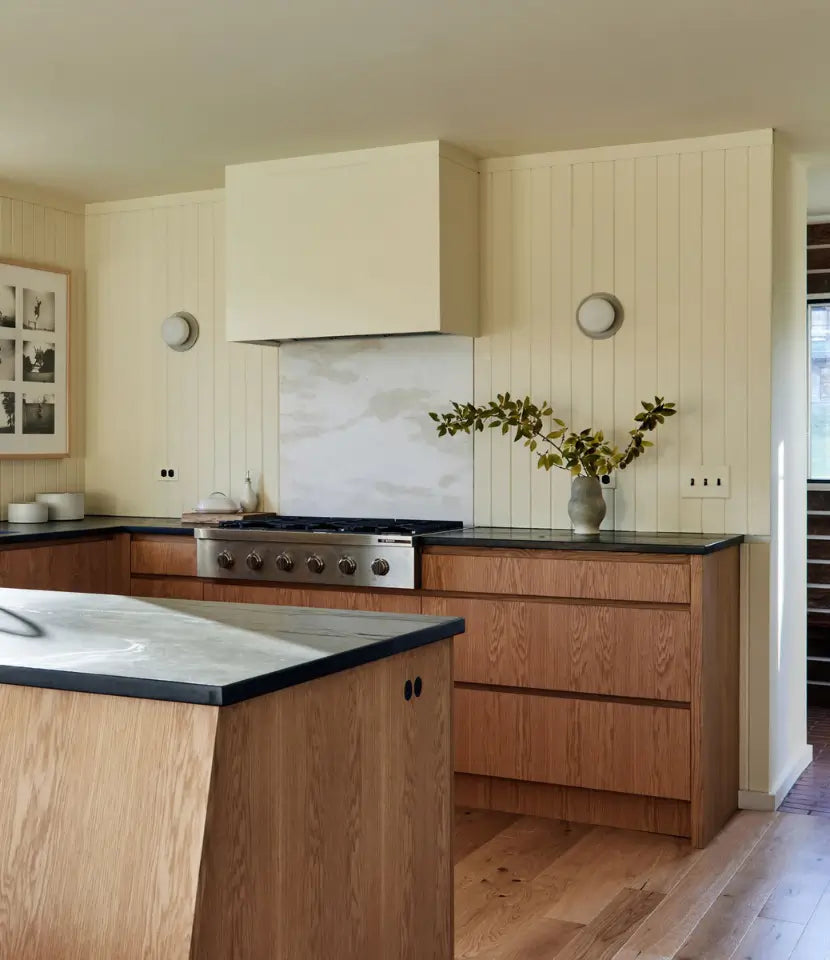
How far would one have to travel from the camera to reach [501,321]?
4707 mm

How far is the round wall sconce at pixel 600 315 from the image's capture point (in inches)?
175

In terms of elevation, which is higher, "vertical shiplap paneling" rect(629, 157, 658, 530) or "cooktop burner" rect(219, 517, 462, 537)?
"vertical shiplap paneling" rect(629, 157, 658, 530)

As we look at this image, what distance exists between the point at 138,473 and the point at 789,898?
348 cm

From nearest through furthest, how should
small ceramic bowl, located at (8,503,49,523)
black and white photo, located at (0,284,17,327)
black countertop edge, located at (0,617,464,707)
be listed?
black countertop edge, located at (0,617,464,707) → small ceramic bowl, located at (8,503,49,523) → black and white photo, located at (0,284,17,327)

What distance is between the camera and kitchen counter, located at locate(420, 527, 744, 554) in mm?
3836

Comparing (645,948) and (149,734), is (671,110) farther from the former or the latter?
(149,734)

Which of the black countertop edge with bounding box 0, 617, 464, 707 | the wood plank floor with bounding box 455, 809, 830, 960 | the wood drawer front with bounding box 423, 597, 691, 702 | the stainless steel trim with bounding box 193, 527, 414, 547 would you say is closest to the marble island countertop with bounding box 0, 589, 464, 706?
the black countertop edge with bounding box 0, 617, 464, 707

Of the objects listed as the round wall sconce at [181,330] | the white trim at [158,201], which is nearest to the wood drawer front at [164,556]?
the round wall sconce at [181,330]

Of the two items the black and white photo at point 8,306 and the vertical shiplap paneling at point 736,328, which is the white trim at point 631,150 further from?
the black and white photo at point 8,306

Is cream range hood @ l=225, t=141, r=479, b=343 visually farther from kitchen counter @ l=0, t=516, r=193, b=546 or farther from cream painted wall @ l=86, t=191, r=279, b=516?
kitchen counter @ l=0, t=516, r=193, b=546

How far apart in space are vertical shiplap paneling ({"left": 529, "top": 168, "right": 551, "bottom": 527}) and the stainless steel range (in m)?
0.34

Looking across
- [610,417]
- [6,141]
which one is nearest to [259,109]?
[6,141]

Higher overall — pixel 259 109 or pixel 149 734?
pixel 259 109

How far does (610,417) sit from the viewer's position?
178 inches
